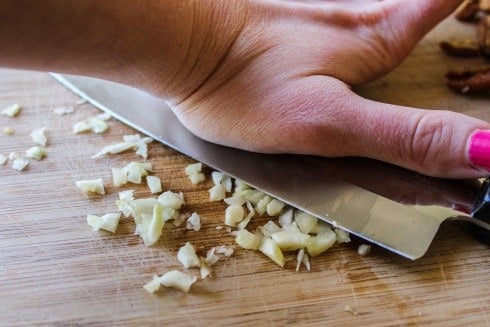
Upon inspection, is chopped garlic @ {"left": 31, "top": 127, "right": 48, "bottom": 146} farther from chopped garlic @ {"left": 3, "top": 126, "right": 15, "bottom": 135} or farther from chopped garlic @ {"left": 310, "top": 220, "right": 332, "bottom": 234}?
chopped garlic @ {"left": 310, "top": 220, "right": 332, "bottom": 234}

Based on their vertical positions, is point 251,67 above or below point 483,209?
above

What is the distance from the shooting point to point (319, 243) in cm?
86

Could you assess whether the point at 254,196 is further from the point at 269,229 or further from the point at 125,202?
the point at 125,202

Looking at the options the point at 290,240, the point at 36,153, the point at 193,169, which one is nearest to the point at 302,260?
the point at 290,240

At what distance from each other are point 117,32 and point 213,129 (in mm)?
223

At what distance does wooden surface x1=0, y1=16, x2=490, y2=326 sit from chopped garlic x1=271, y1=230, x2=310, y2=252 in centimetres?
3

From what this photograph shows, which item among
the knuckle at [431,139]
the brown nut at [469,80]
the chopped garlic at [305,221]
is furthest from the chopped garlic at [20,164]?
the brown nut at [469,80]

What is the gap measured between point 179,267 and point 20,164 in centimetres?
34

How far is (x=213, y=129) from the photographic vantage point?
96 cm

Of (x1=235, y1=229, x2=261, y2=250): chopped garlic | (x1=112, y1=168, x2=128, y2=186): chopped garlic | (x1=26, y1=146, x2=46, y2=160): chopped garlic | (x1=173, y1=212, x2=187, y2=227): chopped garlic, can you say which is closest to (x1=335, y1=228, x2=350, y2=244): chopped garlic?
(x1=235, y1=229, x2=261, y2=250): chopped garlic

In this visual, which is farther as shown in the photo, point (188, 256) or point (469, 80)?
point (469, 80)

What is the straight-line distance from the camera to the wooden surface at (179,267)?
30.9 inches

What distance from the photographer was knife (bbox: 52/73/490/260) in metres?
0.84

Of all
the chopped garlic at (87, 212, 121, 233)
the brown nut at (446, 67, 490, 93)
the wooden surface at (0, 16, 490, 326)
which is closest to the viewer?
the wooden surface at (0, 16, 490, 326)
